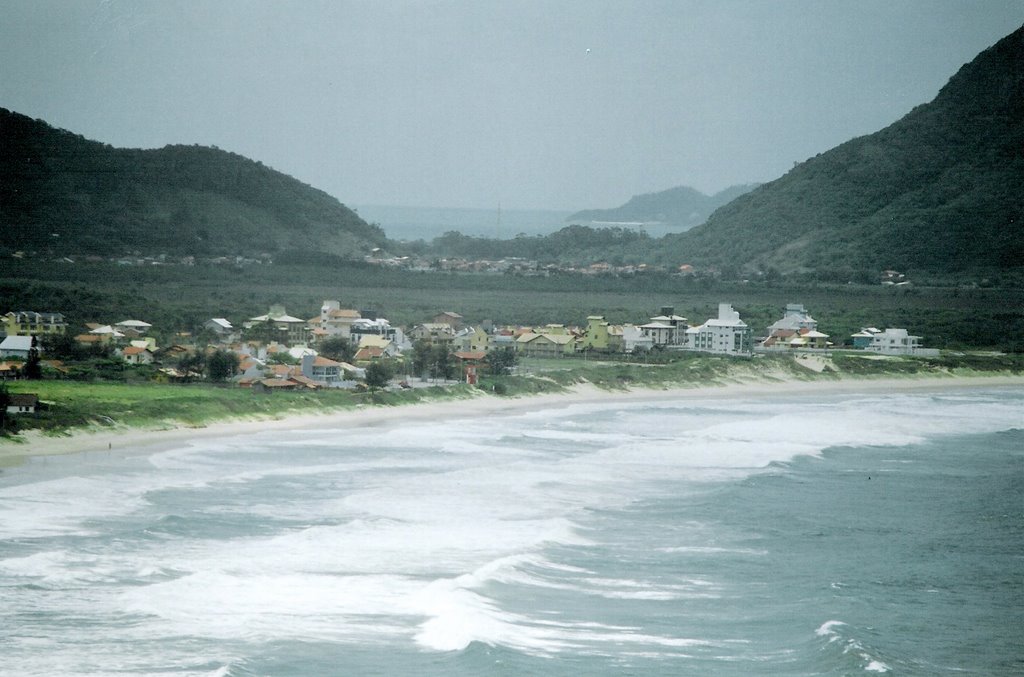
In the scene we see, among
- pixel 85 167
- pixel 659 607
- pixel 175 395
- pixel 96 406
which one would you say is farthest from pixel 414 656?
pixel 85 167

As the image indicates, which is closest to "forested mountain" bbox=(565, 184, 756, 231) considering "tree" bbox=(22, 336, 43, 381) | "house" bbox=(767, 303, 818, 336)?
"house" bbox=(767, 303, 818, 336)

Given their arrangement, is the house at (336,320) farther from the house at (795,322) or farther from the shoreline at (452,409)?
the house at (795,322)

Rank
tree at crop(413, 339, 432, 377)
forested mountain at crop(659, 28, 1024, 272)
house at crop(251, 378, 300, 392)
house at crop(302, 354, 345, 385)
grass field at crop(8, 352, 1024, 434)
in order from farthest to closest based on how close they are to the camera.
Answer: forested mountain at crop(659, 28, 1024, 272), tree at crop(413, 339, 432, 377), house at crop(302, 354, 345, 385), house at crop(251, 378, 300, 392), grass field at crop(8, 352, 1024, 434)

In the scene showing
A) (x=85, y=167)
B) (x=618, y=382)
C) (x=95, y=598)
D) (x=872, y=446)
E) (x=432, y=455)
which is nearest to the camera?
(x=95, y=598)

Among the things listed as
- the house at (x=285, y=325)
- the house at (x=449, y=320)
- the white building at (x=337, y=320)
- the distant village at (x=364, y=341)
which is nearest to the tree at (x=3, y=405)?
the distant village at (x=364, y=341)

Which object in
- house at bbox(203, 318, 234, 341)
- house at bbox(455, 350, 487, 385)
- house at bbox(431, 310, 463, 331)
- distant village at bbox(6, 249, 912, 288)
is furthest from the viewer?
distant village at bbox(6, 249, 912, 288)

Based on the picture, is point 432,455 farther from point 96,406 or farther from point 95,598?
point 95,598

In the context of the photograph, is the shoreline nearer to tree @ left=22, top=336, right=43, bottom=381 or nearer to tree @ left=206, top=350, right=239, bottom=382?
tree @ left=206, top=350, right=239, bottom=382
